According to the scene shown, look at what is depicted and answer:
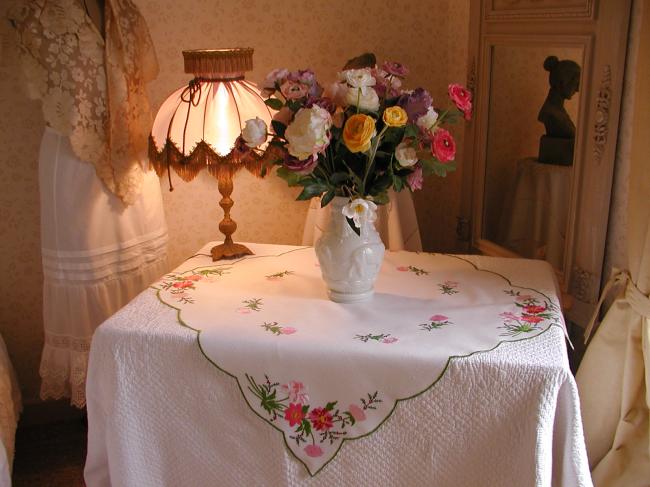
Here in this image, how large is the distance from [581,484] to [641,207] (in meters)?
0.58

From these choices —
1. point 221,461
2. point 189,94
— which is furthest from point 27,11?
point 221,461

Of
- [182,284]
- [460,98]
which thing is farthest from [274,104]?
[182,284]

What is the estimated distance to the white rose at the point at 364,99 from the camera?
4.58 feet

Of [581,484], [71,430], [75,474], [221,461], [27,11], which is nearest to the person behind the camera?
[581,484]

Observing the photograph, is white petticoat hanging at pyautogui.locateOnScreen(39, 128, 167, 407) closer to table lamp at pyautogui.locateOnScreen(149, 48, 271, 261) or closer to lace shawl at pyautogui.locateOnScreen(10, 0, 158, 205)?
lace shawl at pyautogui.locateOnScreen(10, 0, 158, 205)

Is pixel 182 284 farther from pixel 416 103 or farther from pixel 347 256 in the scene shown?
pixel 416 103

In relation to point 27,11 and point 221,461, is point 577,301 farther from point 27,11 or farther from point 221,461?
point 27,11

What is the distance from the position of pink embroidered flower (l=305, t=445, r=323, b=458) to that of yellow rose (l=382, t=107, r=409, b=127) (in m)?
0.64

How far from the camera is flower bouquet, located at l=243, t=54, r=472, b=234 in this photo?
4.52 ft

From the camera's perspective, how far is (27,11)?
5.63ft

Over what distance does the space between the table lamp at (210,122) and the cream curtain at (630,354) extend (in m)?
0.85

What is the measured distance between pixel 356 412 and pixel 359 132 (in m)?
0.53

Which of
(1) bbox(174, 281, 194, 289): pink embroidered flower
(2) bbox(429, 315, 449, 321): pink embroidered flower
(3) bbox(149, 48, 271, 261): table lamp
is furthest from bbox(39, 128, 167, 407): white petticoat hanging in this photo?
(2) bbox(429, 315, 449, 321): pink embroidered flower

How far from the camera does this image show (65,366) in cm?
196
